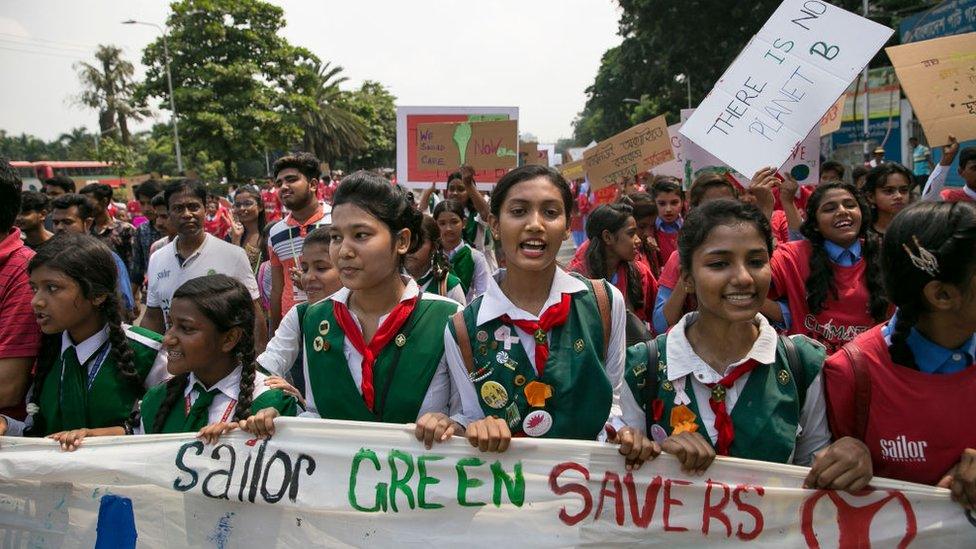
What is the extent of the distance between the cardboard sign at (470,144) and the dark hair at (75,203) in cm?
311

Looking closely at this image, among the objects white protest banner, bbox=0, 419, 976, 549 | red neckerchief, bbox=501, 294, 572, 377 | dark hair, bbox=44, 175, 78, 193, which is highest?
dark hair, bbox=44, 175, 78, 193

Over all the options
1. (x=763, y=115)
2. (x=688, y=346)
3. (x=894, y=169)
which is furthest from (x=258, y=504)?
(x=894, y=169)

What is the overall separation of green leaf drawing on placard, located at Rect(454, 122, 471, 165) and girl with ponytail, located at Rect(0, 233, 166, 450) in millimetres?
4864

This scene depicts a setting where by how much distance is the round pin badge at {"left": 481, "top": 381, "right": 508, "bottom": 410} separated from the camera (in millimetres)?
2400

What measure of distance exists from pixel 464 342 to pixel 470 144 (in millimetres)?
5227

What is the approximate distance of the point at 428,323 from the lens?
263cm

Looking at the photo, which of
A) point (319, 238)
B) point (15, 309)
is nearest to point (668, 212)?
point (319, 238)

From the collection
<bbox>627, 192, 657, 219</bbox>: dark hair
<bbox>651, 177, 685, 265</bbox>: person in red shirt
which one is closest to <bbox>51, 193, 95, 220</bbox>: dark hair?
<bbox>627, 192, 657, 219</bbox>: dark hair

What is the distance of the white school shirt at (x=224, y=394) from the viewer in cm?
269

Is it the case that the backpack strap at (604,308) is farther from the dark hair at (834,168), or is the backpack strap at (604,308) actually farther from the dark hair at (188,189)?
the dark hair at (834,168)

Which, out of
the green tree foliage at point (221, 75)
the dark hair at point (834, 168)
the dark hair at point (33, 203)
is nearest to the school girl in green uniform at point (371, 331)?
the dark hair at point (33, 203)

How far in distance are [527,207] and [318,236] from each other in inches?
59.3

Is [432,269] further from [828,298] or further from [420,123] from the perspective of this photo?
[420,123]

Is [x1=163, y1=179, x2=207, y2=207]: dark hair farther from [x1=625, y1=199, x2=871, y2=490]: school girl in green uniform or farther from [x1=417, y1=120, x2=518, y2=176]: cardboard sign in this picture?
[x1=625, y1=199, x2=871, y2=490]: school girl in green uniform
